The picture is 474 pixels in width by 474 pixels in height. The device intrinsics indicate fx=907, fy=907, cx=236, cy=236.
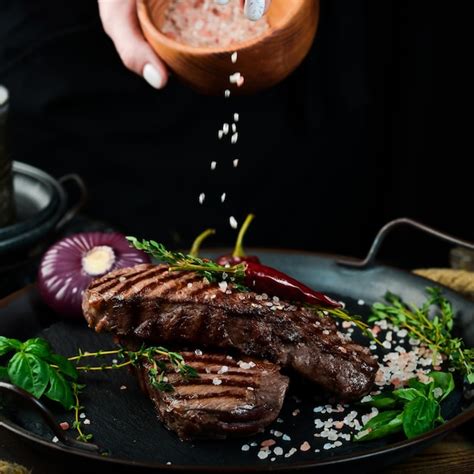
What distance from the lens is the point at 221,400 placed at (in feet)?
6.95

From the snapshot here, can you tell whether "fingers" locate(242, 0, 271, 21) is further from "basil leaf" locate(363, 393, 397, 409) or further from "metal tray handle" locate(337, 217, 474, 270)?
"basil leaf" locate(363, 393, 397, 409)

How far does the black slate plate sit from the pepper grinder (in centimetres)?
52

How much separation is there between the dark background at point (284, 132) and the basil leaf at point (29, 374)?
143 cm

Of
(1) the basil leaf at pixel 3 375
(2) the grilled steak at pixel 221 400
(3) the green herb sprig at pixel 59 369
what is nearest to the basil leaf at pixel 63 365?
(3) the green herb sprig at pixel 59 369

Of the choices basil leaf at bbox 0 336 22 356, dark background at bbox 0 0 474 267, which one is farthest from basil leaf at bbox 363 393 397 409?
dark background at bbox 0 0 474 267

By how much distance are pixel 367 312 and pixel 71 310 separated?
91 centimetres

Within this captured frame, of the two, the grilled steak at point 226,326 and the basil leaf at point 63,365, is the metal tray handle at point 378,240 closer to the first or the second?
the grilled steak at point 226,326

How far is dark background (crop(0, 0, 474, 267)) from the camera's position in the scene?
12.4 feet

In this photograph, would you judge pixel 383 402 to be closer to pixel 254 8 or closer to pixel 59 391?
pixel 59 391

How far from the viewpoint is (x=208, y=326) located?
2279mm

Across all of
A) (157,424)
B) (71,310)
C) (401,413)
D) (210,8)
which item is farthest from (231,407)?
(210,8)

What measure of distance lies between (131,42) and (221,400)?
1.22m

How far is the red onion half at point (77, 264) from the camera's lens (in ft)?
8.96

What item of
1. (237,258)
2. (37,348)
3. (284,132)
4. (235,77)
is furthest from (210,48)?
(284,132)
